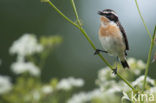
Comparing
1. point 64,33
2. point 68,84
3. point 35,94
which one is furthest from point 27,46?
point 64,33

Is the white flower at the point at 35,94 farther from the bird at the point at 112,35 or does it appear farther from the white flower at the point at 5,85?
the bird at the point at 112,35

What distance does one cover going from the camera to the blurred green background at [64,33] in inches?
414

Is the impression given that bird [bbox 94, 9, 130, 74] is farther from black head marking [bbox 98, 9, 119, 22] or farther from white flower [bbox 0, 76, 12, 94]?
white flower [bbox 0, 76, 12, 94]

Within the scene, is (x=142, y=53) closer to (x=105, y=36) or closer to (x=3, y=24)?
(x=3, y=24)

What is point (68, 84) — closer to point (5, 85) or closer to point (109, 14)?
point (5, 85)

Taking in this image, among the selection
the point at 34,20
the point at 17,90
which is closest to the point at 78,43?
the point at 34,20

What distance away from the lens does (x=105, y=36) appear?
2832 mm

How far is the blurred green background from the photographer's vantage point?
1052cm

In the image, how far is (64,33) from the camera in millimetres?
13383

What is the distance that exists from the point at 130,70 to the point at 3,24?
1040 cm

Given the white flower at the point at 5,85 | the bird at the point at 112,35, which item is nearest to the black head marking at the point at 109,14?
the bird at the point at 112,35

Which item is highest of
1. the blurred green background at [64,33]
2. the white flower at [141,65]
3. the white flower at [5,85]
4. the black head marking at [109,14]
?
the blurred green background at [64,33]

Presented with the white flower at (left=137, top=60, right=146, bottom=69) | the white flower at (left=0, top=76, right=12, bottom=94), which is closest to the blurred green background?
the white flower at (left=0, top=76, right=12, bottom=94)

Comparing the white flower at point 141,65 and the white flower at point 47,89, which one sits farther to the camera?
the white flower at point 47,89
